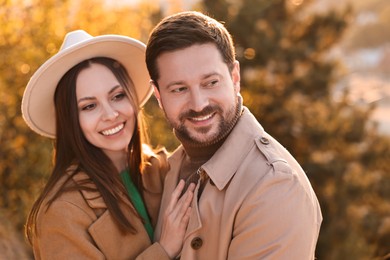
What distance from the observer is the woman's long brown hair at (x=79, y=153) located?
2732 millimetres

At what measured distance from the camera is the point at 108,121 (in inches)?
114

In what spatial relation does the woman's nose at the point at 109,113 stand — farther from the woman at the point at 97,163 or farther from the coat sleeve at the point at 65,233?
the coat sleeve at the point at 65,233

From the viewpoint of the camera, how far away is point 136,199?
301cm

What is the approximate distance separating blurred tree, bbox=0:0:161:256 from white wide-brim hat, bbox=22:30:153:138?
6.36 feet

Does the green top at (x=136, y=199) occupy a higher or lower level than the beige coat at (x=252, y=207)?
lower

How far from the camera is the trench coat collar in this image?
95.4 inches

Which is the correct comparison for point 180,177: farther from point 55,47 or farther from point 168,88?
point 55,47

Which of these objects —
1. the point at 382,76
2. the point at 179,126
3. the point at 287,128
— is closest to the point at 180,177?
the point at 179,126

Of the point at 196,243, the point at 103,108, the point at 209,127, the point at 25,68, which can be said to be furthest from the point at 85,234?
the point at 25,68

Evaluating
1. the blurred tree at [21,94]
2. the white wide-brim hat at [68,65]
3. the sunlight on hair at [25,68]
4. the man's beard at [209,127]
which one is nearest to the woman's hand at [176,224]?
the man's beard at [209,127]

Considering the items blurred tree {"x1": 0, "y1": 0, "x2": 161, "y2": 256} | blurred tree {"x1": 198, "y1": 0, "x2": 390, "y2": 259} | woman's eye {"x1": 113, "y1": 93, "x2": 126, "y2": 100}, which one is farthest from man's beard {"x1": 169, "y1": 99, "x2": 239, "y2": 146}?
blurred tree {"x1": 198, "y1": 0, "x2": 390, "y2": 259}

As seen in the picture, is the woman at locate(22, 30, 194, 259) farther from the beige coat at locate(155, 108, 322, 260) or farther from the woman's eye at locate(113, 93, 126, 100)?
the beige coat at locate(155, 108, 322, 260)

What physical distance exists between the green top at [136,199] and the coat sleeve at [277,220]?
2.39 feet

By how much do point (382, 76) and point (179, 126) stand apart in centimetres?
3622
